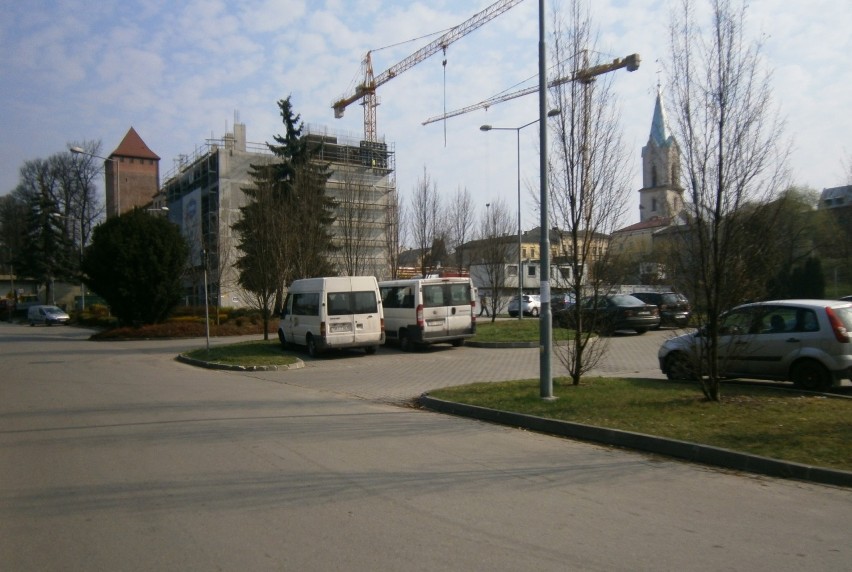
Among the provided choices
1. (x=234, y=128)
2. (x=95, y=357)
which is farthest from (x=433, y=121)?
(x=95, y=357)

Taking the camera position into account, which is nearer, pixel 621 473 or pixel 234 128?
pixel 621 473

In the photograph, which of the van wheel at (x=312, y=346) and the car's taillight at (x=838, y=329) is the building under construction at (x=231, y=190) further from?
the car's taillight at (x=838, y=329)

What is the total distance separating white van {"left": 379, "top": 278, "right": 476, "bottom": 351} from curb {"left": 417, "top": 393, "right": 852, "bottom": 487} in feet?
32.8

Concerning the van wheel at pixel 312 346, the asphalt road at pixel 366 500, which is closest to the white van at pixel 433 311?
the van wheel at pixel 312 346

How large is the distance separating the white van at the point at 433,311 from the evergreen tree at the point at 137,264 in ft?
54.7

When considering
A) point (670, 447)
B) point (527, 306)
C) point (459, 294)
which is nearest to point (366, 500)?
point (670, 447)

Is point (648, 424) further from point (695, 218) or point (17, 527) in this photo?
point (17, 527)

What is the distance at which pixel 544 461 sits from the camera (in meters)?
7.42

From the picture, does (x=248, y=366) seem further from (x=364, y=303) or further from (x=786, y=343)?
(x=786, y=343)

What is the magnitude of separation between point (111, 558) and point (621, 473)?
4948mm

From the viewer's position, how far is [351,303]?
20344 millimetres

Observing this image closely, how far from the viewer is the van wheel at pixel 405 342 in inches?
853

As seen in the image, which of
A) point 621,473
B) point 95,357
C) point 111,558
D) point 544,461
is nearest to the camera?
point 111,558

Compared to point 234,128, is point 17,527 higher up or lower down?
lower down
